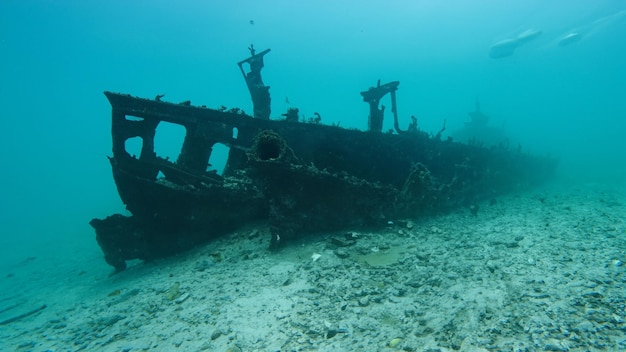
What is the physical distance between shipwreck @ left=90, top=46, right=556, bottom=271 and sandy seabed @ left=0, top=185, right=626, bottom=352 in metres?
0.48

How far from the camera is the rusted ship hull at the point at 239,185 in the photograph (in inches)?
259

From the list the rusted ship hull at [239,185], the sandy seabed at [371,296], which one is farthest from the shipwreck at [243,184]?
the sandy seabed at [371,296]

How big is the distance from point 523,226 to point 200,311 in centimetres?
734

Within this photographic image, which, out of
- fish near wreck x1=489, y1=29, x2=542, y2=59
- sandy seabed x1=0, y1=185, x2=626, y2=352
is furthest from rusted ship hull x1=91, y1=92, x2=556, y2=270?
fish near wreck x1=489, y1=29, x2=542, y2=59

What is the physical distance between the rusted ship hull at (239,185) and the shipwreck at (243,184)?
0.08ft

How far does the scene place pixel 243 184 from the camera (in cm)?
741

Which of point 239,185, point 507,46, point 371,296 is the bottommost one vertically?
point 371,296

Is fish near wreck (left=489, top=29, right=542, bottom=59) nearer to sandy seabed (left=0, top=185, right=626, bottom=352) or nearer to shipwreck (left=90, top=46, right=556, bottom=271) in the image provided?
sandy seabed (left=0, top=185, right=626, bottom=352)

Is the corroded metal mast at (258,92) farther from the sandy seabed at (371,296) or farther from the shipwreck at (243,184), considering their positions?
the sandy seabed at (371,296)

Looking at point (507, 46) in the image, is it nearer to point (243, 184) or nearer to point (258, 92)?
point (258, 92)

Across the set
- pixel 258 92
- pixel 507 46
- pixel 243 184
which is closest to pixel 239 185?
pixel 243 184

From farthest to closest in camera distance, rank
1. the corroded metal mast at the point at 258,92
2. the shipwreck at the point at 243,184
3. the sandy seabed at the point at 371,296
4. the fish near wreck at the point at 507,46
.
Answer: the fish near wreck at the point at 507,46 < the corroded metal mast at the point at 258,92 < the shipwreck at the point at 243,184 < the sandy seabed at the point at 371,296

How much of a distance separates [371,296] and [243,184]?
4285 mm

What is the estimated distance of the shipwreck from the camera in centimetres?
655
